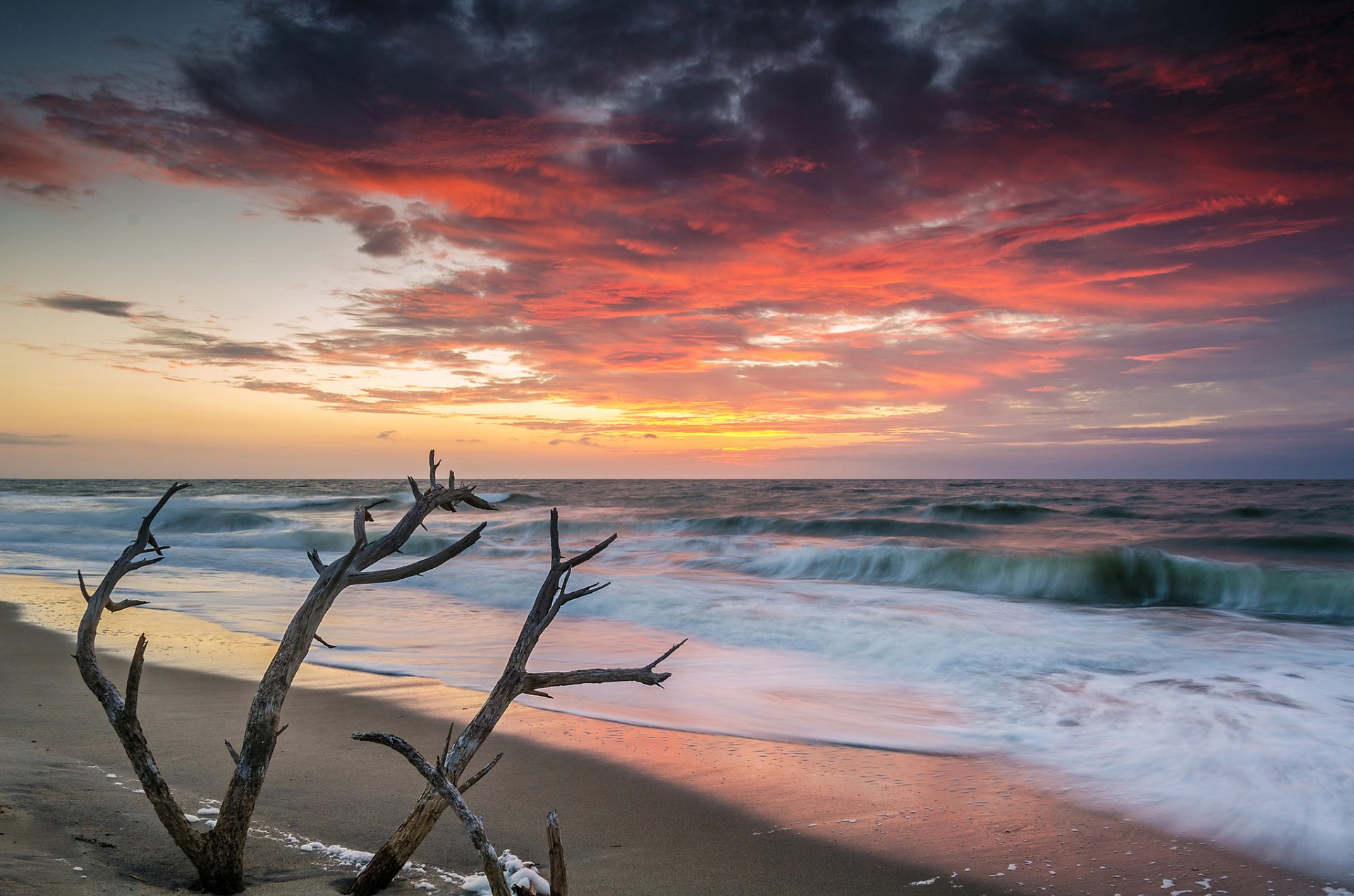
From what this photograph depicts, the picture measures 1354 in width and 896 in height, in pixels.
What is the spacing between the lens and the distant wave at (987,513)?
2941cm

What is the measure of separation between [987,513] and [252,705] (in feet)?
102

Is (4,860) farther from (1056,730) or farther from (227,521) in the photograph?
(227,521)

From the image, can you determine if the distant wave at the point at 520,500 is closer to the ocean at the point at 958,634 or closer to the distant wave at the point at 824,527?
the distant wave at the point at 824,527

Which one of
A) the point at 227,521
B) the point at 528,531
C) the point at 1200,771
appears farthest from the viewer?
the point at 227,521

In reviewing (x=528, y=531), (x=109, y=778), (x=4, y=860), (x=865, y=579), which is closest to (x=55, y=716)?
(x=109, y=778)

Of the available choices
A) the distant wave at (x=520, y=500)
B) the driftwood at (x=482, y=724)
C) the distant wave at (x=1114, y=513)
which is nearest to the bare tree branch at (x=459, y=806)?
the driftwood at (x=482, y=724)

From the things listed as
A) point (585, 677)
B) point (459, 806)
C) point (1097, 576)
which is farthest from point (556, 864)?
point (1097, 576)

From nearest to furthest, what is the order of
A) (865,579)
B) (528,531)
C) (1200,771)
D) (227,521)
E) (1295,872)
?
(1295,872) < (1200,771) < (865,579) < (528,531) < (227,521)

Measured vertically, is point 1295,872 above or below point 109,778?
below

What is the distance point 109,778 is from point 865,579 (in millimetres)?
15851

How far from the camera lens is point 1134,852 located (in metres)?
3.88

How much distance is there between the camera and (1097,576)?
16734 millimetres

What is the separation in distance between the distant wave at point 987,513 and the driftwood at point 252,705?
2865 cm

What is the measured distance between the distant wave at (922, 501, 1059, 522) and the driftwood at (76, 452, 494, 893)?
2865 cm
